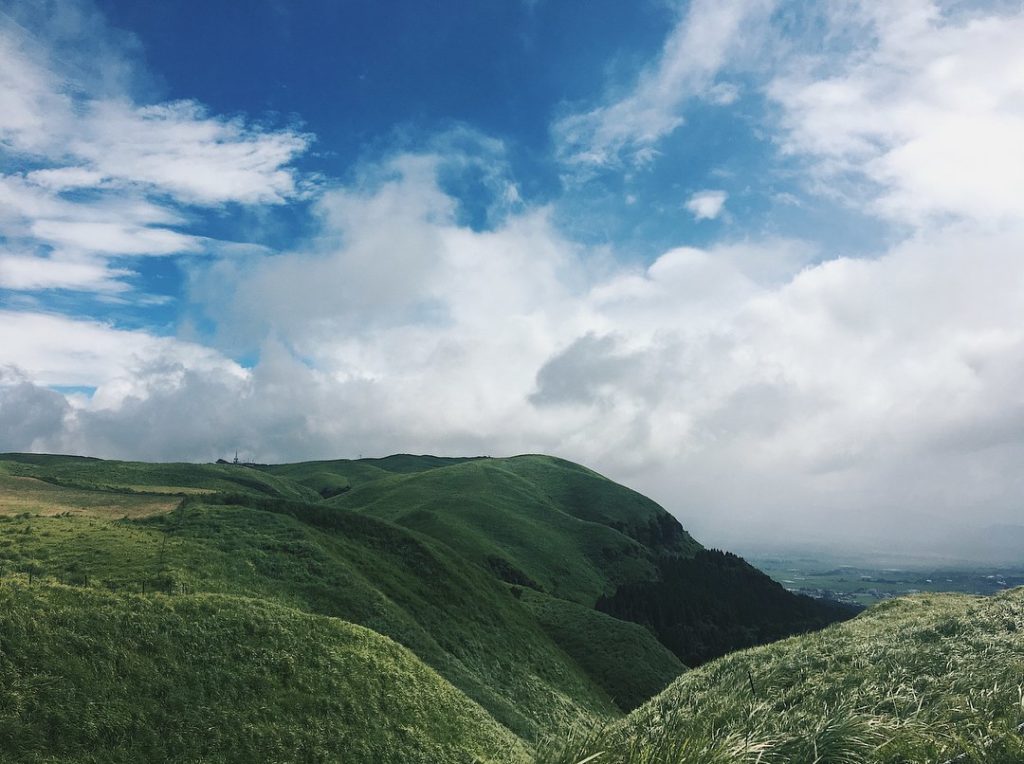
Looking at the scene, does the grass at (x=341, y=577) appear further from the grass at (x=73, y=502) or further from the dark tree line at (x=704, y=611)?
the dark tree line at (x=704, y=611)

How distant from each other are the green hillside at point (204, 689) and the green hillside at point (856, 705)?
1036 cm

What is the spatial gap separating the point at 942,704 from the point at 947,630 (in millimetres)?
14915

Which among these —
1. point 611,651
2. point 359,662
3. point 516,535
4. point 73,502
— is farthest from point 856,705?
point 516,535

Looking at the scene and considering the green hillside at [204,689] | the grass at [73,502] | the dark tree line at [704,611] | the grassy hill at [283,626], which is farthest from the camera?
the dark tree line at [704,611]

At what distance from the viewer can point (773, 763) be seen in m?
10.0

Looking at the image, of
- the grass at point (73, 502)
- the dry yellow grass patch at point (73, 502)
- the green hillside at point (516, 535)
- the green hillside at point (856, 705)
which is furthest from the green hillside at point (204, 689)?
the green hillside at point (516, 535)

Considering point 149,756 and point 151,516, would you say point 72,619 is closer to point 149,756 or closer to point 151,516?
point 149,756

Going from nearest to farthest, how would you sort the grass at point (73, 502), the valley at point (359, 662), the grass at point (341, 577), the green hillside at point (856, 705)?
1. the green hillside at point (856, 705)
2. the valley at point (359, 662)
3. the grass at point (341, 577)
4. the grass at point (73, 502)

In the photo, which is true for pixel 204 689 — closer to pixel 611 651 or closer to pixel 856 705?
pixel 856 705

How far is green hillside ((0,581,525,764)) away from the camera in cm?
2306

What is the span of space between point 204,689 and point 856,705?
85.3 ft

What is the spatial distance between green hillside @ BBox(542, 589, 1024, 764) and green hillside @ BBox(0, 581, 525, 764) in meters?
10.4

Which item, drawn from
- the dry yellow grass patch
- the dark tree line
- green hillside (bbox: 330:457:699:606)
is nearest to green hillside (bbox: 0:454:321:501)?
green hillside (bbox: 330:457:699:606)

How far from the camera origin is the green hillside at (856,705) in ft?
32.7
